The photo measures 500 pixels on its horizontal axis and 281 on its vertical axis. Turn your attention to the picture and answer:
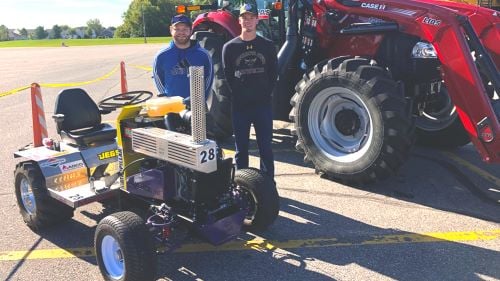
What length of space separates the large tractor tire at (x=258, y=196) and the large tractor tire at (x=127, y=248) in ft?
3.09

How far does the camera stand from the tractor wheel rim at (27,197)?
13.6 ft

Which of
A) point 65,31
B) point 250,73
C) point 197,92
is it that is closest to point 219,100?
point 250,73

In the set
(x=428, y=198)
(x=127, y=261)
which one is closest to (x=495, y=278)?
(x=428, y=198)

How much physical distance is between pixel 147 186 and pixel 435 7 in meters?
3.43

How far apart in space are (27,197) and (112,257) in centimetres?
143

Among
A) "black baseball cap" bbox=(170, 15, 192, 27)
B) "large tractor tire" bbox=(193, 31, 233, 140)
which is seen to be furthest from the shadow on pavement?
"large tractor tire" bbox=(193, 31, 233, 140)

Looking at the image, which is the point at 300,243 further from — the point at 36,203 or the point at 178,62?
the point at 36,203

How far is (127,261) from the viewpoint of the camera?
9.86 feet

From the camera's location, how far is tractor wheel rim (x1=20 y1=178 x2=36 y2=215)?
13.6ft

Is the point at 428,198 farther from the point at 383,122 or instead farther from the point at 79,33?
the point at 79,33

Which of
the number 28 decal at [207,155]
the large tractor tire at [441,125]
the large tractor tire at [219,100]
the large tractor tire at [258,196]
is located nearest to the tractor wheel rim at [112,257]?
the number 28 decal at [207,155]

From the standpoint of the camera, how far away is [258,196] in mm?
3729

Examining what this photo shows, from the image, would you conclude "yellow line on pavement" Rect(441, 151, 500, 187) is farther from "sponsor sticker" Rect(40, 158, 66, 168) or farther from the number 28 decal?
"sponsor sticker" Rect(40, 158, 66, 168)

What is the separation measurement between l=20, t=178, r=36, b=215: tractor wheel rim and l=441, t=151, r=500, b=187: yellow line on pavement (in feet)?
15.3
